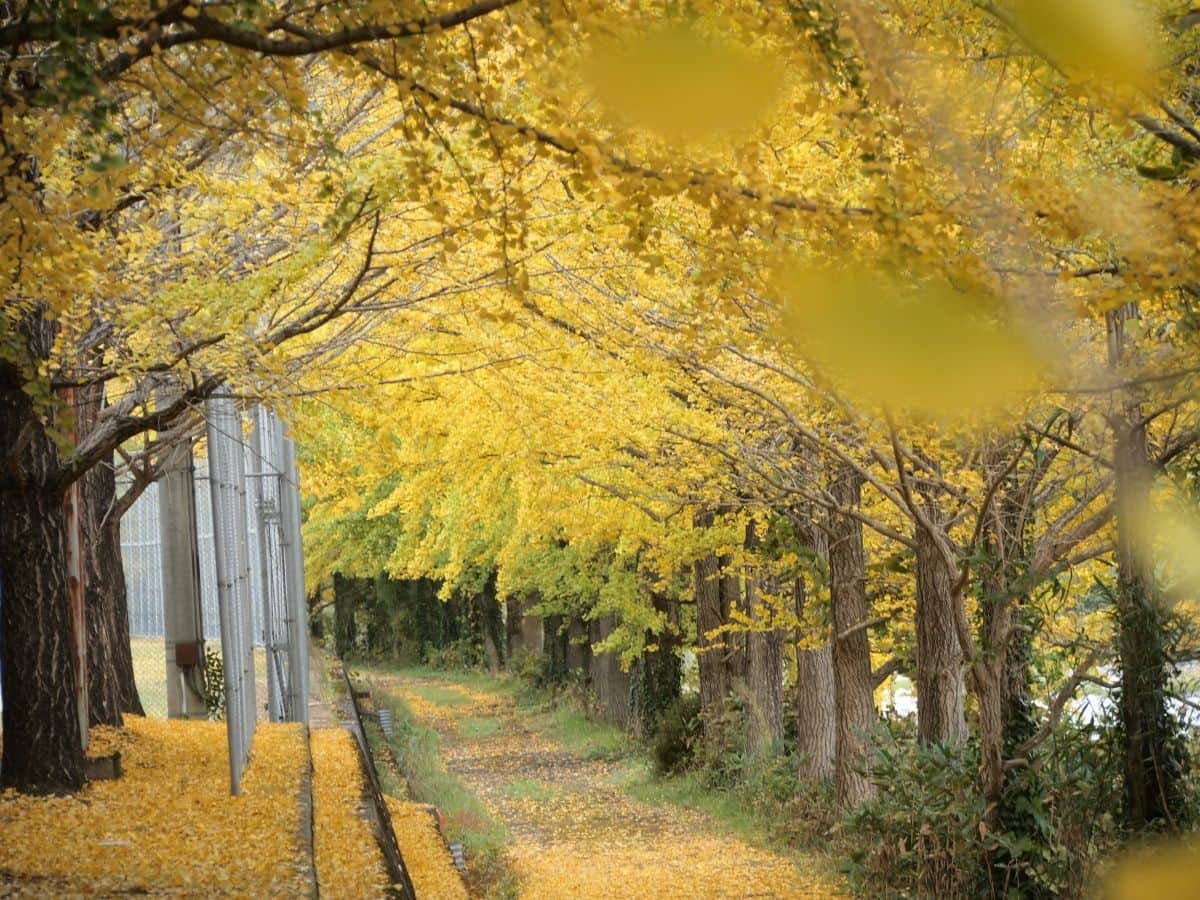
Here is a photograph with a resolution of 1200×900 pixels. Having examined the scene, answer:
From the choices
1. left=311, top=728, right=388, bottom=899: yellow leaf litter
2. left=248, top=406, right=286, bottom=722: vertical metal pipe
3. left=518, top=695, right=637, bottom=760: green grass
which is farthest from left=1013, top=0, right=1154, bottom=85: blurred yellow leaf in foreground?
left=518, top=695, right=637, bottom=760: green grass

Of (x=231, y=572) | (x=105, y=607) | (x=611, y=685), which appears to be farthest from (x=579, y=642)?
(x=231, y=572)

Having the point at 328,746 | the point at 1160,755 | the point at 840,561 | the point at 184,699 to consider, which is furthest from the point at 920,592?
the point at 184,699

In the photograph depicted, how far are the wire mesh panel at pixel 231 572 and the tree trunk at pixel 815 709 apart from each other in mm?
6735

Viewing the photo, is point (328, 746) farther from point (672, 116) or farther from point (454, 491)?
point (672, 116)

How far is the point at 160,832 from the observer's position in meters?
9.06

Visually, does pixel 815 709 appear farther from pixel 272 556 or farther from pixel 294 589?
pixel 272 556

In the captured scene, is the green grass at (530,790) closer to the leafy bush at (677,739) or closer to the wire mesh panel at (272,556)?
the leafy bush at (677,739)

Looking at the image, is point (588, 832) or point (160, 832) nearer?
point (160, 832)

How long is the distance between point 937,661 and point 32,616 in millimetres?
7365

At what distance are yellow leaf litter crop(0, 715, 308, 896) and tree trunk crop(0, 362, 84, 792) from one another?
324mm

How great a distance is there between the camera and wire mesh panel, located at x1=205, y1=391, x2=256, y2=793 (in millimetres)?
10852

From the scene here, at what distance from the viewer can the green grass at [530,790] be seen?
21.9 meters

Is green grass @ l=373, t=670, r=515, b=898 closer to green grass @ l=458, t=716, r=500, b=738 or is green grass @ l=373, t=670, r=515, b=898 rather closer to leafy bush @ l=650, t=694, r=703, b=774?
green grass @ l=458, t=716, r=500, b=738

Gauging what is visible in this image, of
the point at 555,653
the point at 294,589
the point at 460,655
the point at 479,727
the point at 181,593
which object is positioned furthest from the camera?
the point at 460,655
